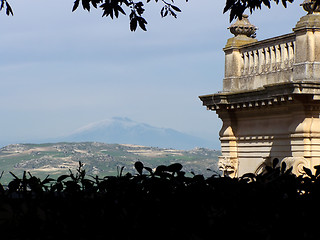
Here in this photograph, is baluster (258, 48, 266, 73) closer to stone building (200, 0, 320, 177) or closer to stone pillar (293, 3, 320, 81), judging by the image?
stone building (200, 0, 320, 177)

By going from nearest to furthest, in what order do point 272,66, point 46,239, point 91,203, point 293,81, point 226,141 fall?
1. point 46,239
2. point 91,203
3. point 293,81
4. point 272,66
5. point 226,141

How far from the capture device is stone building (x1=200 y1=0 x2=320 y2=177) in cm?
2289

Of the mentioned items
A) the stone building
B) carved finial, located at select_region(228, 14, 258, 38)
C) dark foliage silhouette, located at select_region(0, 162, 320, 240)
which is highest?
carved finial, located at select_region(228, 14, 258, 38)

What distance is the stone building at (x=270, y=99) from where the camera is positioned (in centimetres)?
2289

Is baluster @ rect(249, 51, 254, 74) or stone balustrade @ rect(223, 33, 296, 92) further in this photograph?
baluster @ rect(249, 51, 254, 74)

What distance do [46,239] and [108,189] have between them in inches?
52.9

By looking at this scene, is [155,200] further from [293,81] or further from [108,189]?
[293,81]

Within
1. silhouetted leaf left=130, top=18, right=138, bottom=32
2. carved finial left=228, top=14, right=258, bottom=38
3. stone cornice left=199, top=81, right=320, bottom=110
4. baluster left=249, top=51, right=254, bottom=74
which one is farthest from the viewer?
carved finial left=228, top=14, right=258, bottom=38

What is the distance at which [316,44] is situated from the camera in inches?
907

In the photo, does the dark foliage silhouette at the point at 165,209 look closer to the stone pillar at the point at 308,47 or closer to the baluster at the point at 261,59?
the stone pillar at the point at 308,47

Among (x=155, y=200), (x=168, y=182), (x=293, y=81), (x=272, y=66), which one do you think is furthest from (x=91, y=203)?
(x=272, y=66)

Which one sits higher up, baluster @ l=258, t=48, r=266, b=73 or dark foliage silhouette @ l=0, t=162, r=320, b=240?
baluster @ l=258, t=48, r=266, b=73

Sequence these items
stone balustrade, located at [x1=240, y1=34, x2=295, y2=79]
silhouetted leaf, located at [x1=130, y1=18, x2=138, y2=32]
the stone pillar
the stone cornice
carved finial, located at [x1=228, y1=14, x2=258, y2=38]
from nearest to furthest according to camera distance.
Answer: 1. silhouetted leaf, located at [x1=130, y1=18, x2=138, y2=32]
2. the stone cornice
3. the stone pillar
4. stone balustrade, located at [x1=240, y1=34, x2=295, y2=79]
5. carved finial, located at [x1=228, y1=14, x2=258, y2=38]

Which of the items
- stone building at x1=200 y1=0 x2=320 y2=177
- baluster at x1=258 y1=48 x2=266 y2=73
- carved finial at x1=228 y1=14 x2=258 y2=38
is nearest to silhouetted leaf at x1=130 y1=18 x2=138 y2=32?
stone building at x1=200 y1=0 x2=320 y2=177
